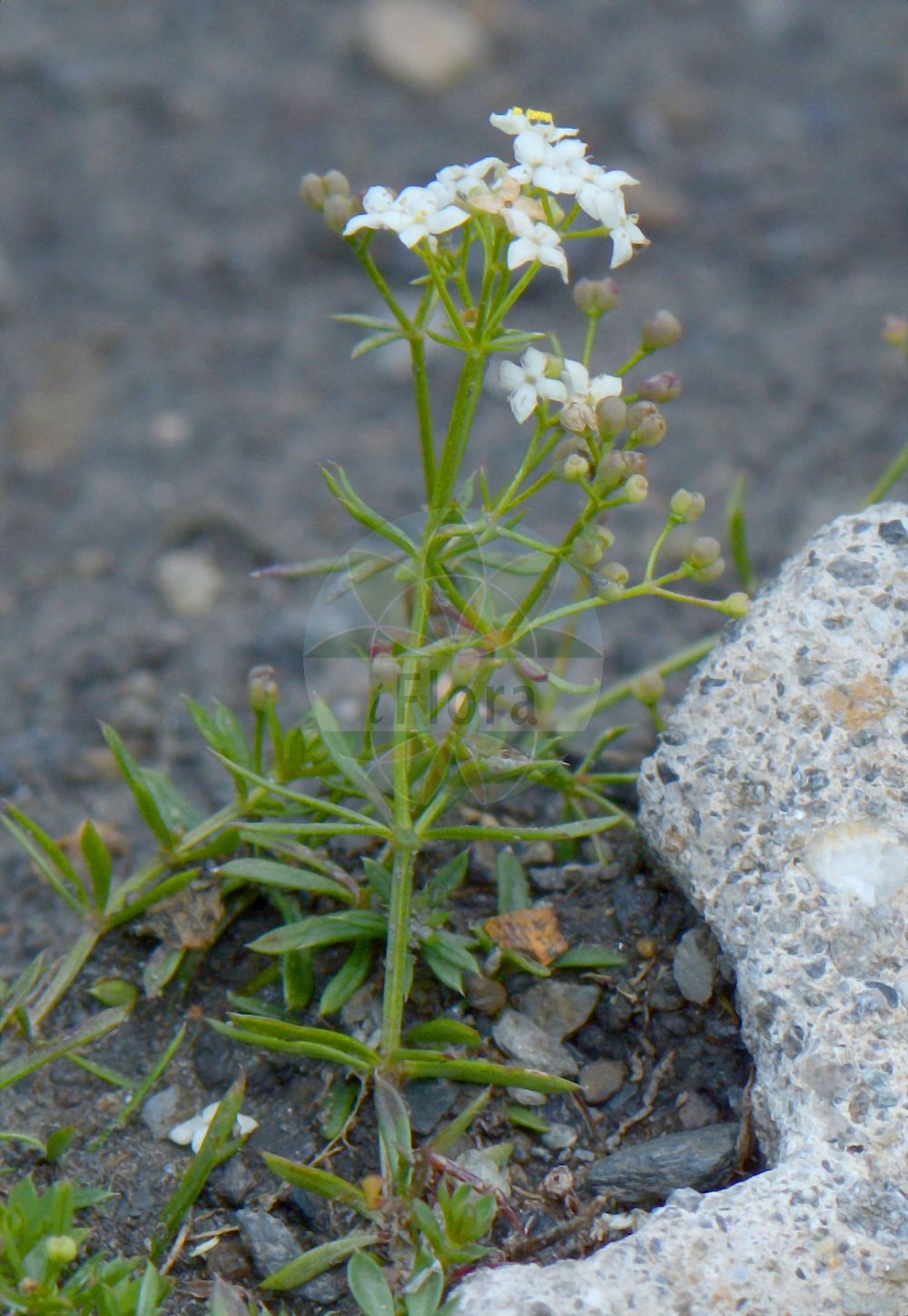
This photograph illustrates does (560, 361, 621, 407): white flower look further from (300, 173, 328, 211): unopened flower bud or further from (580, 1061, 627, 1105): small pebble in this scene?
(580, 1061, 627, 1105): small pebble

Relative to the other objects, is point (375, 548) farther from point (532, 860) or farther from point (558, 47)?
point (558, 47)

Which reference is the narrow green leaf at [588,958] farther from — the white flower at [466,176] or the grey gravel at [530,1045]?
the white flower at [466,176]

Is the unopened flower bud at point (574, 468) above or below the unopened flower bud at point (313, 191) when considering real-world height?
below

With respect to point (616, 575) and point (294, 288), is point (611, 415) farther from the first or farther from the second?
point (294, 288)

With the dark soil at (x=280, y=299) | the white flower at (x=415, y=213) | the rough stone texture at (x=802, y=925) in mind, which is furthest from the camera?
the dark soil at (x=280, y=299)

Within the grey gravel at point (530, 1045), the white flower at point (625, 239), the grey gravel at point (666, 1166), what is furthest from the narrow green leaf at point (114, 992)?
the white flower at point (625, 239)

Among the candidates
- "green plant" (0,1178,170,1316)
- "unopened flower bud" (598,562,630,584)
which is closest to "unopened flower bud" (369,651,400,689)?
"unopened flower bud" (598,562,630,584)
